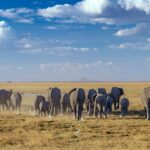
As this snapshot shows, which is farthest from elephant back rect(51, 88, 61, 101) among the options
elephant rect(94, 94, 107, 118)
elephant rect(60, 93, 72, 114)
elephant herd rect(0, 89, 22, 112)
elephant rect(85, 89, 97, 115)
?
elephant herd rect(0, 89, 22, 112)

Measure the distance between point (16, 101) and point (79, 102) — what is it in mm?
16169

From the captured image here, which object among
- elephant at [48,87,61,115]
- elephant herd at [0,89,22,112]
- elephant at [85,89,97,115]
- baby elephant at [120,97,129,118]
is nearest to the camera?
baby elephant at [120,97,129,118]

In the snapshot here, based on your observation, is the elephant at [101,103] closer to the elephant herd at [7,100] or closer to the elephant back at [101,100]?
the elephant back at [101,100]

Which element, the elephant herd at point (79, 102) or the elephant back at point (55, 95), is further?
the elephant back at point (55, 95)

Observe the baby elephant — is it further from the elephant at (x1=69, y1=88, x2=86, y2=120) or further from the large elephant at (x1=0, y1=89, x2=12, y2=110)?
the large elephant at (x1=0, y1=89, x2=12, y2=110)

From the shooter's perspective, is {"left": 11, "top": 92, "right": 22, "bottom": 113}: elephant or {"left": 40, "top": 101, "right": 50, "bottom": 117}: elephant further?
{"left": 11, "top": 92, "right": 22, "bottom": 113}: elephant

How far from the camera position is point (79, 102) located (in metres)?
43.2

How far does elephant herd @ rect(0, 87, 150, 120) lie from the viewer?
43.1 metres

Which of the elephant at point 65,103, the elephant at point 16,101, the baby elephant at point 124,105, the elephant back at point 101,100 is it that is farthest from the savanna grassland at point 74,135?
the elephant at point 16,101

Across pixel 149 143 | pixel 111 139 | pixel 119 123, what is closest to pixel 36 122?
pixel 119 123

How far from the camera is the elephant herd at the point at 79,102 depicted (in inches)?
1698

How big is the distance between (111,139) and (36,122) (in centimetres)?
988

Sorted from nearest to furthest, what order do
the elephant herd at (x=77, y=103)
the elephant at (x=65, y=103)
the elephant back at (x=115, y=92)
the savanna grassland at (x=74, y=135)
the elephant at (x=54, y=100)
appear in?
the savanna grassland at (x=74, y=135), the elephant herd at (x=77, y=103), the elephant at (x=65, y=103), the elephant at (x=54, y=100), the elephant back at (x=115, y=92)

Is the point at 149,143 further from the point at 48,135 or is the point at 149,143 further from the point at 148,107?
the point at 148,107
